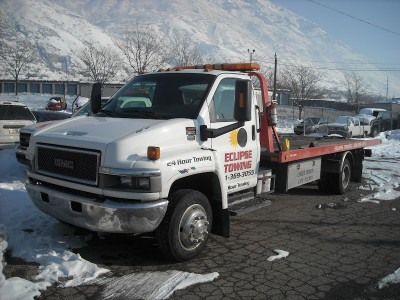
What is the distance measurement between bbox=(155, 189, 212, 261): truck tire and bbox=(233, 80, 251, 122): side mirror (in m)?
1.09

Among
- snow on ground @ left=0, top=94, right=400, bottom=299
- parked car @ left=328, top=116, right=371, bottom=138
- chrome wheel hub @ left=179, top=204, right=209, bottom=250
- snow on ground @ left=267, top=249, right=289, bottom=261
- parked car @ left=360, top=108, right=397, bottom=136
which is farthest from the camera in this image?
parked car @ left=360, top=108, right=397, bottom=136

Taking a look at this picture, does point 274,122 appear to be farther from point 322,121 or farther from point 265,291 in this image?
point 322,121

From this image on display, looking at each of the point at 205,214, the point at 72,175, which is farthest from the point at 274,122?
the point at 72,175

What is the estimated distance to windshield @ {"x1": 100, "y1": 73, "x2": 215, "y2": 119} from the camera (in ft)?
15.7

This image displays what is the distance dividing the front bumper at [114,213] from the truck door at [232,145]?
112 cm

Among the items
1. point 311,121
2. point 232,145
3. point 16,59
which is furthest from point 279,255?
point 16,59

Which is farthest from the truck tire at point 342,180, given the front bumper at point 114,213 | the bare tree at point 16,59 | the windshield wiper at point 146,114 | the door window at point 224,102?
the bare tree at point 16,59

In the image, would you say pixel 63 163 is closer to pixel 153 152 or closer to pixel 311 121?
pixel 153 152

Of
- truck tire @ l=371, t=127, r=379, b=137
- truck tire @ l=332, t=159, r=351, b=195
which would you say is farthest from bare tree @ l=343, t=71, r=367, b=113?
truck tire @ l=332, t=159, r=351, b=195

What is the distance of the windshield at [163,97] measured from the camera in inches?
188

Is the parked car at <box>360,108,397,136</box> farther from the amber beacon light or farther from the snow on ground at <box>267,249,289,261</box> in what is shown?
the amber beacon light

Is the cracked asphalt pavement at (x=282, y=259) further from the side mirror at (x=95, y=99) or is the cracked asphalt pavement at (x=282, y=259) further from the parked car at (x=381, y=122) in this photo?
the parked car at (x=381, y=122)

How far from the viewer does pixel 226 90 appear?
5.13 m

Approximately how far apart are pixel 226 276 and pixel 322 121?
25752 mm
